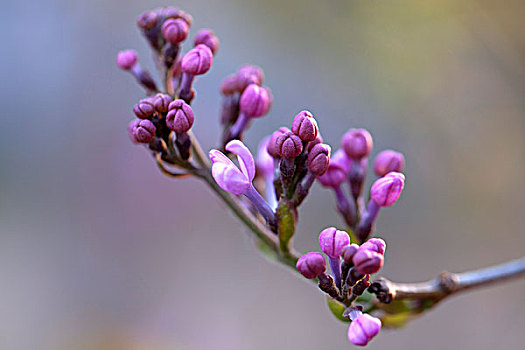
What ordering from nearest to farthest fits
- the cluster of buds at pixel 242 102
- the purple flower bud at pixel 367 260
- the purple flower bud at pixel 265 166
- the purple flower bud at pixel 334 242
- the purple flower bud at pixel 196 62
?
the purple flower bud at pixel 367 260 → the purple flower bud at pixel 334 242 → the purple flower bud at pixel 196 62 → the cluster of buds at pixel 242 102 → the purple flower bud at pixel 265 166

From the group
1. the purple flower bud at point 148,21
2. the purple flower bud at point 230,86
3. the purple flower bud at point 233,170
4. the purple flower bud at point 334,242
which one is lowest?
the purple flower bud at point 334,242

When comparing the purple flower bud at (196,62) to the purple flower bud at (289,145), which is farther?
the purple flower bud at (196,62)

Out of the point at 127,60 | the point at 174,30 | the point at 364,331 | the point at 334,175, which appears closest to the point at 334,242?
the point at 364,331

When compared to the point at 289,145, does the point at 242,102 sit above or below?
above

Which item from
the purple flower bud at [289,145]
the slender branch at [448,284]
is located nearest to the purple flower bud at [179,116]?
the purple flower bud at [289,145]

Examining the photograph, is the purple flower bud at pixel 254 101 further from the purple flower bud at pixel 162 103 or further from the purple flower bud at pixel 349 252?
the purple flower bud at pixel 349 252

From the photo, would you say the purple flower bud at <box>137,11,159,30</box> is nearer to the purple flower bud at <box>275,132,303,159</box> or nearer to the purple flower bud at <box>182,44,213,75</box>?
the purple flower bud at <box>182,44,213,75</box>

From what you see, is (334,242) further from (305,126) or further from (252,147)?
(252,147)

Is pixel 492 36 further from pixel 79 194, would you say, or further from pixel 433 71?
pixel 79 194

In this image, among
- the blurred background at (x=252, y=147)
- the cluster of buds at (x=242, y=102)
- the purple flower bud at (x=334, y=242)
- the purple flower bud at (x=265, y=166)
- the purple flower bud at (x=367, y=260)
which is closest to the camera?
the purple flower bud at (x=367, y=260)
